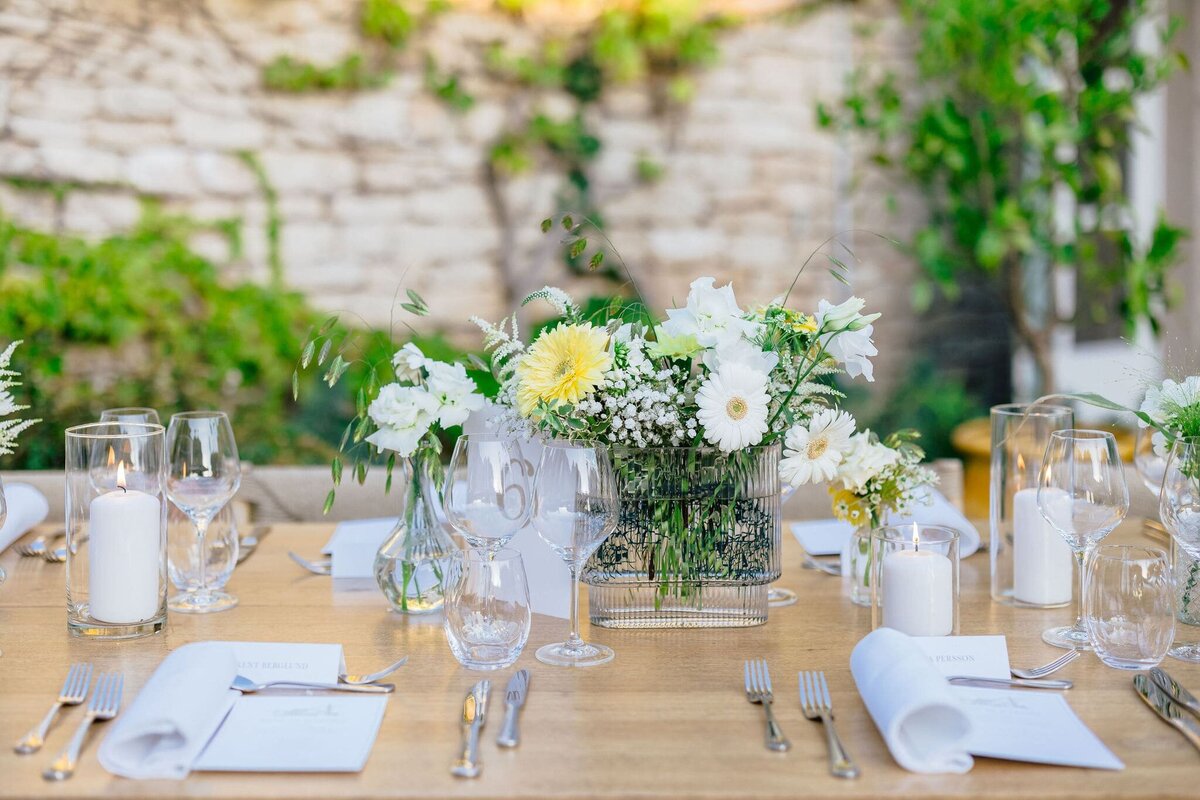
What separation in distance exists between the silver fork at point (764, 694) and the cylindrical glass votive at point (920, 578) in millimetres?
178

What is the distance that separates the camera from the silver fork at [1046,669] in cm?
122

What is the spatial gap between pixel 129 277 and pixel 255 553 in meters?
2.42

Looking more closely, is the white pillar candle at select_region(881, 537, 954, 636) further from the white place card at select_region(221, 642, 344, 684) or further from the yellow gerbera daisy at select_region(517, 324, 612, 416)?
the white place card at select_region(221, 642, 344, 684)

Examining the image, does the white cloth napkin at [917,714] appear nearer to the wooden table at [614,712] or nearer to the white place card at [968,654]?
the wooden table at [614,712]

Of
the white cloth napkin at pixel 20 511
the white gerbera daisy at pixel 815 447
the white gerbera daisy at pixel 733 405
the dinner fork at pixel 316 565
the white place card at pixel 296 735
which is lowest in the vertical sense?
the white place card at pixel 296 735

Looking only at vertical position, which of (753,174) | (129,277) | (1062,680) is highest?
(753,174)

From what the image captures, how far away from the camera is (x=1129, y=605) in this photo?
1.21 metres

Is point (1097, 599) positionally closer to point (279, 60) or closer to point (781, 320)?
point (781, 320)

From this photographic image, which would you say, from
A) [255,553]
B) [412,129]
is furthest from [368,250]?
[255,553]

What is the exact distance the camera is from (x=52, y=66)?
3846 millimetres

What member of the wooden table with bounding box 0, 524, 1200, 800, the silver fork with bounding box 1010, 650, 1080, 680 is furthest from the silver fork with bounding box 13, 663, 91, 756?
the silver fork with bounding box 1010, 650, 1080, 680

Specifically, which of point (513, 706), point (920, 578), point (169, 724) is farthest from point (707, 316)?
point (169, 724)

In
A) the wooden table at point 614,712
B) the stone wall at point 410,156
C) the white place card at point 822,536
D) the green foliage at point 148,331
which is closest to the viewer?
the wooden table at point 614,712

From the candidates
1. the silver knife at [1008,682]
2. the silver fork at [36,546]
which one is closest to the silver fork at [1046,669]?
the silver knife at [1008,682]
